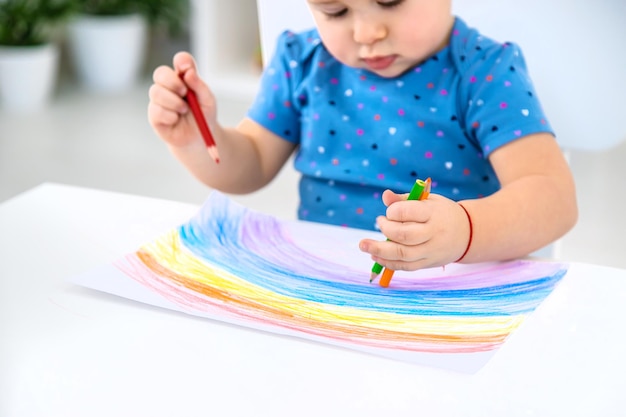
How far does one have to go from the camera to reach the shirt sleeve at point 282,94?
986 mm

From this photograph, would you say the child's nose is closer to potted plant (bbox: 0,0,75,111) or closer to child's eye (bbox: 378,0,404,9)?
child's eye (bbox: 378,0,404,9)

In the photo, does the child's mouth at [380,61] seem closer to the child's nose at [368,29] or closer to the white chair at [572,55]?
the child's nose at [368,29]

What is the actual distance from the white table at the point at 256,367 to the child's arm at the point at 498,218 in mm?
73

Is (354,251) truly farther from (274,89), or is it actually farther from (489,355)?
(274,89)

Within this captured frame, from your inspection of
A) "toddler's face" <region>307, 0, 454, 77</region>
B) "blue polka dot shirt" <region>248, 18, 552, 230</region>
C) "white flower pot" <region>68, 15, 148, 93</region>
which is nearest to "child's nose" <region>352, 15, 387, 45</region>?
"toddler's face" <region>307, 0, 454, 77</region>

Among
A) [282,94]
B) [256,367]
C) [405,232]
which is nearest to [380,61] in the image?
[282,94]

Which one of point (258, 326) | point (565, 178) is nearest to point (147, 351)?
point (258, 326)

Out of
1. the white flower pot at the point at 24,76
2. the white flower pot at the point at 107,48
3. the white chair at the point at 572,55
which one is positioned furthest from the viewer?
the white flower pot at the point at 107,48

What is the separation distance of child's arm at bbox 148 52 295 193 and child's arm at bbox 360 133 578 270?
26 centimetres

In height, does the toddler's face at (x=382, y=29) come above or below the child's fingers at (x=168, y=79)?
above

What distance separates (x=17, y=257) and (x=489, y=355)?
0.38 m

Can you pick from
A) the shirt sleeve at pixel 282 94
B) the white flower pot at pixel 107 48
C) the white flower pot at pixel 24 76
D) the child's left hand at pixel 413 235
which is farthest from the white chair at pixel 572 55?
the white flower pot at pixel 107 48

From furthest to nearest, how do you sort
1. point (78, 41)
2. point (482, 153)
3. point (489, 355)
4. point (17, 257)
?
point (78, 41) → point (482, 153) → point (17, 257) → point (489, 355)

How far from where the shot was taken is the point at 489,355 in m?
0.55
